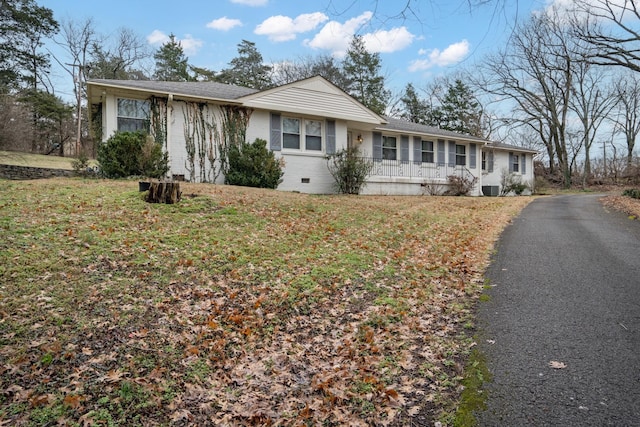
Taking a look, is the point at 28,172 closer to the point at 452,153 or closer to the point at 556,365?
the point at 556,365

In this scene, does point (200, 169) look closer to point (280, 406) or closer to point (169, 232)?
point (169, 232)

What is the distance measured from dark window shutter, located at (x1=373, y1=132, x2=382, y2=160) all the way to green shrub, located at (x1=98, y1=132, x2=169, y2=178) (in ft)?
32.0

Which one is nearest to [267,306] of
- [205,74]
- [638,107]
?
[205,74]

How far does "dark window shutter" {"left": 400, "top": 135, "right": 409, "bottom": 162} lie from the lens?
1858 centimetres

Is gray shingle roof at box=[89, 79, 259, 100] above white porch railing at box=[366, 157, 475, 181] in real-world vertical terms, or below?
above

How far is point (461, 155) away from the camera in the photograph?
21.0m

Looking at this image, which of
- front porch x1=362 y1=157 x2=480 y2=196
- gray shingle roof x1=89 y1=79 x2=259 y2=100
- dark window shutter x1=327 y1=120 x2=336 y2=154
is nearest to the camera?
gray shingle roof x1=89 y1=79 x2=259 y2=100

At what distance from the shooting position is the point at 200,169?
13.5m

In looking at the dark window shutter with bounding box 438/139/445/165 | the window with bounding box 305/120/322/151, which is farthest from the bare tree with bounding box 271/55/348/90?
the window with bounding box 305/120/322/151

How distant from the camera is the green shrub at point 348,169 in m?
15.1

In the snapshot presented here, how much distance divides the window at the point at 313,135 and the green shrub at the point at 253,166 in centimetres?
230

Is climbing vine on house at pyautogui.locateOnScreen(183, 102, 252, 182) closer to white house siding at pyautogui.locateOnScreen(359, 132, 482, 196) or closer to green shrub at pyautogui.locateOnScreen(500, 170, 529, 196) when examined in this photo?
white house siding at pyautogui.locateOnScreen(359, 132, 482, 196)

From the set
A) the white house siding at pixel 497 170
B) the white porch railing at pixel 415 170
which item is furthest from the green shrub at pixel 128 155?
the white house siding at pixel 497 170

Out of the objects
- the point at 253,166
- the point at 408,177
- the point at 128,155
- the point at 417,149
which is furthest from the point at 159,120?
the point at 417,149
